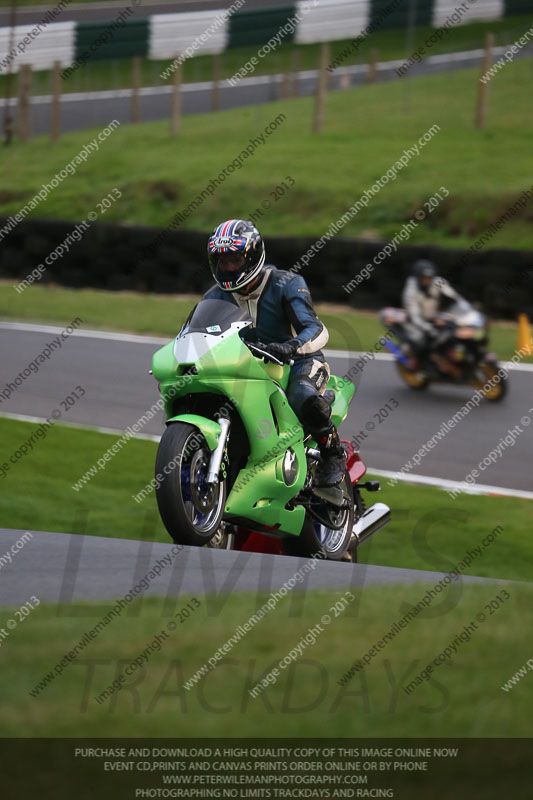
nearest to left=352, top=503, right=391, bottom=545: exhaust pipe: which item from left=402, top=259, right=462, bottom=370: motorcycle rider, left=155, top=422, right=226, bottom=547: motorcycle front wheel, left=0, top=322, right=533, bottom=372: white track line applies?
left=155, top=422, right=226, bottom=547: motorcycle front wheel

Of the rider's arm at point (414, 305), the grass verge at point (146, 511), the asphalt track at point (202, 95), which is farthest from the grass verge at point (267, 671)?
the asphalt track at point (202, 95)

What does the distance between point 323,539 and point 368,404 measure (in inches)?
235

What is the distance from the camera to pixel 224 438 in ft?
17.7

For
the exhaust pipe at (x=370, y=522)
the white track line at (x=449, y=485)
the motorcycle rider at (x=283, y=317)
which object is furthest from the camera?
the white track line at (x=449, y=485)

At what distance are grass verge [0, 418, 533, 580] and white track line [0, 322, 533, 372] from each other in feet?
15.5

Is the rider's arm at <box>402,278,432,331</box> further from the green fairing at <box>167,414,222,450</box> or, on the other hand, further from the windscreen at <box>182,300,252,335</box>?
the green fairing at <box>167,414,222,450</box>

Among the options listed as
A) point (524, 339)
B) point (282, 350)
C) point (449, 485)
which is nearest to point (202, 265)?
point (524, 339)

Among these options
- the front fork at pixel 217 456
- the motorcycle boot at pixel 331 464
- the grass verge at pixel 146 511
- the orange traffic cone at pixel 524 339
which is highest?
the front fork at pixel 217 456

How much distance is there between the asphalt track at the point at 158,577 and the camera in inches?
187

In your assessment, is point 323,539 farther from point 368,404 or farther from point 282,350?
point 368,404

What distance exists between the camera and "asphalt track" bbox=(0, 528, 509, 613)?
476 cm

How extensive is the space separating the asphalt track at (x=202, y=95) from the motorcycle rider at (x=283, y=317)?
2033 centimetres

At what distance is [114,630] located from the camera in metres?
4.22

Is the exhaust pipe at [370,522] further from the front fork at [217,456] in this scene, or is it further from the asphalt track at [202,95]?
the asphalt track at [202,95]
